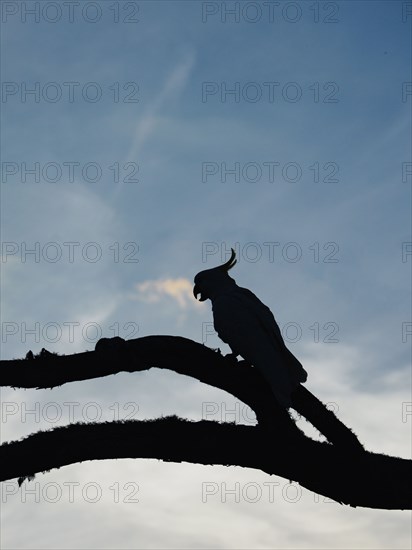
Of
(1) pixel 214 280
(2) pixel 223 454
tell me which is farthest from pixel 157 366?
(1) pixel 214 280

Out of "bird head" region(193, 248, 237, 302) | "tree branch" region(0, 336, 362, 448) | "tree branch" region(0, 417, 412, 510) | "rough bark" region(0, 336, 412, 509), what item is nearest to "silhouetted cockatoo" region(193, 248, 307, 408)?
"bird head" region(193, 248, 237, 302)

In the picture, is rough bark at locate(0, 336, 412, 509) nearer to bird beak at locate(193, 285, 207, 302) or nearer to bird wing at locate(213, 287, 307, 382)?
bird wing at locate(213, 287, 307, 382)

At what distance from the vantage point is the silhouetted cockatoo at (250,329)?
211 inches

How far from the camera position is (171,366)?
4.92 m

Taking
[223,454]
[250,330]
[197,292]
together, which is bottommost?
[223,454]

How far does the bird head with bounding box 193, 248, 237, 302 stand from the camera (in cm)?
727

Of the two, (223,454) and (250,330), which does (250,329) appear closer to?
(250,330)

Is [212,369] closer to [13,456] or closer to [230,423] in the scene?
[230,423]

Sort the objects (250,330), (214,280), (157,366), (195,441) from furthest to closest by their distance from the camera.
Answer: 1. (214,280)
2. (250,330)
3. (157,366)
4. (195,441)

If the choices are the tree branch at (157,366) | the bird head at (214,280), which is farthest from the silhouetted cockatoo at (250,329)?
the tree branch at (157,366)

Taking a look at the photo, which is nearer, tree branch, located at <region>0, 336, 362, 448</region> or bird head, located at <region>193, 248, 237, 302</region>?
tree branch, located at <region>0, 336, 362, 448</region>

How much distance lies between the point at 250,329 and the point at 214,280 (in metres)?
1.16

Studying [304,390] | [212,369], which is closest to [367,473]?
[304,390]

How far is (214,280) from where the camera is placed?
731 centimetres
